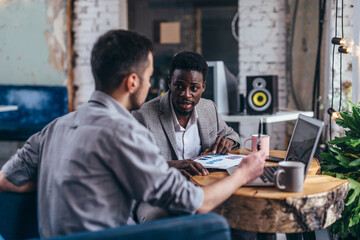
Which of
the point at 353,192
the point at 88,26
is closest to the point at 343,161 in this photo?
the point at 353,192

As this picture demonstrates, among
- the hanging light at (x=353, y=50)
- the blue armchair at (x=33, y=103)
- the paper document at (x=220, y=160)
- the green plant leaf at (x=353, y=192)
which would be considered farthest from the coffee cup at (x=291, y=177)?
the blue armchair at (x=33, y=103)

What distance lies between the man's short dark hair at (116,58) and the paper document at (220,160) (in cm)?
66

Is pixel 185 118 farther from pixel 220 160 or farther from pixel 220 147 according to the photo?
pixel 220 160

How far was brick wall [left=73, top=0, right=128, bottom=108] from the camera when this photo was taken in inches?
187

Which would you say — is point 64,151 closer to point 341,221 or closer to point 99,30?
point 341,221

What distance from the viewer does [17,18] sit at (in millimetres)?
4789

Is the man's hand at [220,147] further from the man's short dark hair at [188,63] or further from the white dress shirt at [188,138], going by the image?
the man's short dark hair at [188,63]

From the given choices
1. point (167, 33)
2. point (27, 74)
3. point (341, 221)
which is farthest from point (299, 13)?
point (27, 74)

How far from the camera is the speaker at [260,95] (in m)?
3.26

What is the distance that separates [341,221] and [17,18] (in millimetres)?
4346

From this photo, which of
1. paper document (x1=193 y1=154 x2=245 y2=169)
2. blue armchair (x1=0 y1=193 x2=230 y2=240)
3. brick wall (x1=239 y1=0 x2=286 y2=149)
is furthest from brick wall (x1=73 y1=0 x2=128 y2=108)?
blue armchair (x1=0 y1=193 x2=230 y2=240)

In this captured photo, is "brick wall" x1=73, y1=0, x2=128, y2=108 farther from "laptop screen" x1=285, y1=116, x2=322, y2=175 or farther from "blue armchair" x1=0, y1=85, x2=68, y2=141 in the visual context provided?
"laptop screen" x1=285, y1=116, x2=322, y2=175

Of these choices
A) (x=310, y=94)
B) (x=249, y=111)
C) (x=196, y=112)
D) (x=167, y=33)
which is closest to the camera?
(x=196, y=112)

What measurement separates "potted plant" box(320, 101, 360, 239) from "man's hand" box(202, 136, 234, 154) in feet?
1.60
